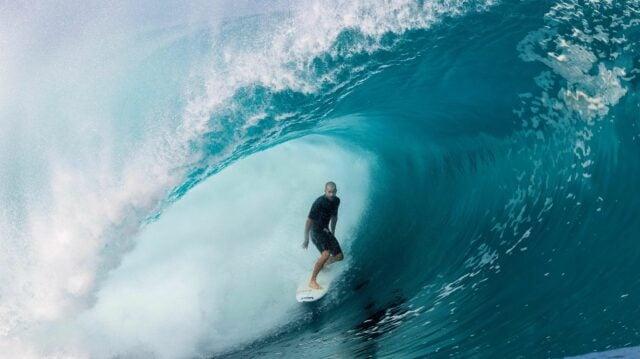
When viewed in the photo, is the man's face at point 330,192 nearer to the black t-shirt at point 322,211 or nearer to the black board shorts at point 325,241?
the black t-shirt at point 322,211

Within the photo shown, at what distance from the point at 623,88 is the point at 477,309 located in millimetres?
3678

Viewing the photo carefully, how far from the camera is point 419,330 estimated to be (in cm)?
715

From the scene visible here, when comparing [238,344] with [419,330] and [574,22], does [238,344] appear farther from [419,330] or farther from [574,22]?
[574,22]

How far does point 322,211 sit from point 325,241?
1.48ft

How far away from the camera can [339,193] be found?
1036cm

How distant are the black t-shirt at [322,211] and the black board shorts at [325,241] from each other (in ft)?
0.30

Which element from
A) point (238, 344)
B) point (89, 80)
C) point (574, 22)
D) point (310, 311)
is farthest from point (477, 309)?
point (89, 80)

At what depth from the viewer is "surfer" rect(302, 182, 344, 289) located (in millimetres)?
7652

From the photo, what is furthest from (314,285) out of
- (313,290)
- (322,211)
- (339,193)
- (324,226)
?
(339,193)

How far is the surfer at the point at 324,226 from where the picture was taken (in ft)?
25.1

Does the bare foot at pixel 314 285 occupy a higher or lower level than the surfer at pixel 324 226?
lower

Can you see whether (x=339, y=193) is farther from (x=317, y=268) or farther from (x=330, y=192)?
A: (x=330, y=192)

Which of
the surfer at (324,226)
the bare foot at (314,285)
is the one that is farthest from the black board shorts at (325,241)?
the bare foot at (314,285)

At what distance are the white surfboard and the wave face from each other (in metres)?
0.28
